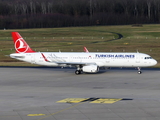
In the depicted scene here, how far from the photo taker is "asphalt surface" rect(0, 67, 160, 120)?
26.9 m

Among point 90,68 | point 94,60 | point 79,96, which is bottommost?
point 79,96

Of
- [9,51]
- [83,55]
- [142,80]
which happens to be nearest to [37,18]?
[9,51]

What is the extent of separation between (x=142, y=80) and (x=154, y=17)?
12791cm

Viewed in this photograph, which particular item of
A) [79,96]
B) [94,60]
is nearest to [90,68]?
[94,60]

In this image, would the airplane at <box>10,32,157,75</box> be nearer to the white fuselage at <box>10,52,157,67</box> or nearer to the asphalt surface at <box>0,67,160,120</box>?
the white fuselage at <box>10,52,157,67</box>

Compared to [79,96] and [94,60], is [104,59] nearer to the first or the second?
[94,60]

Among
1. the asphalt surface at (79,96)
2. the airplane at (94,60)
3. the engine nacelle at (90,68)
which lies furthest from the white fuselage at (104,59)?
the engine nacelle at (90,68)

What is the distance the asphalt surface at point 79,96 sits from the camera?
88.1ft

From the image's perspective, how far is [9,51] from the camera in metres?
93.7

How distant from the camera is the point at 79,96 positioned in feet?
115

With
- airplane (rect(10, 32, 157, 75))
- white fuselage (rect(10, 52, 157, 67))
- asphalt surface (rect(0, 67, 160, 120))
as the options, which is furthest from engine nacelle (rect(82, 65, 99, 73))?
white fuselage (rect(10, 52, 157, 67))

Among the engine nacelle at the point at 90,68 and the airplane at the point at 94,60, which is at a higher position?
the airplane at the point at 94,60

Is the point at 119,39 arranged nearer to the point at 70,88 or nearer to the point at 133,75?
the point at 133,75

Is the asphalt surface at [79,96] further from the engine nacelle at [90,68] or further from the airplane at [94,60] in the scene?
the airplane at [94,60]
